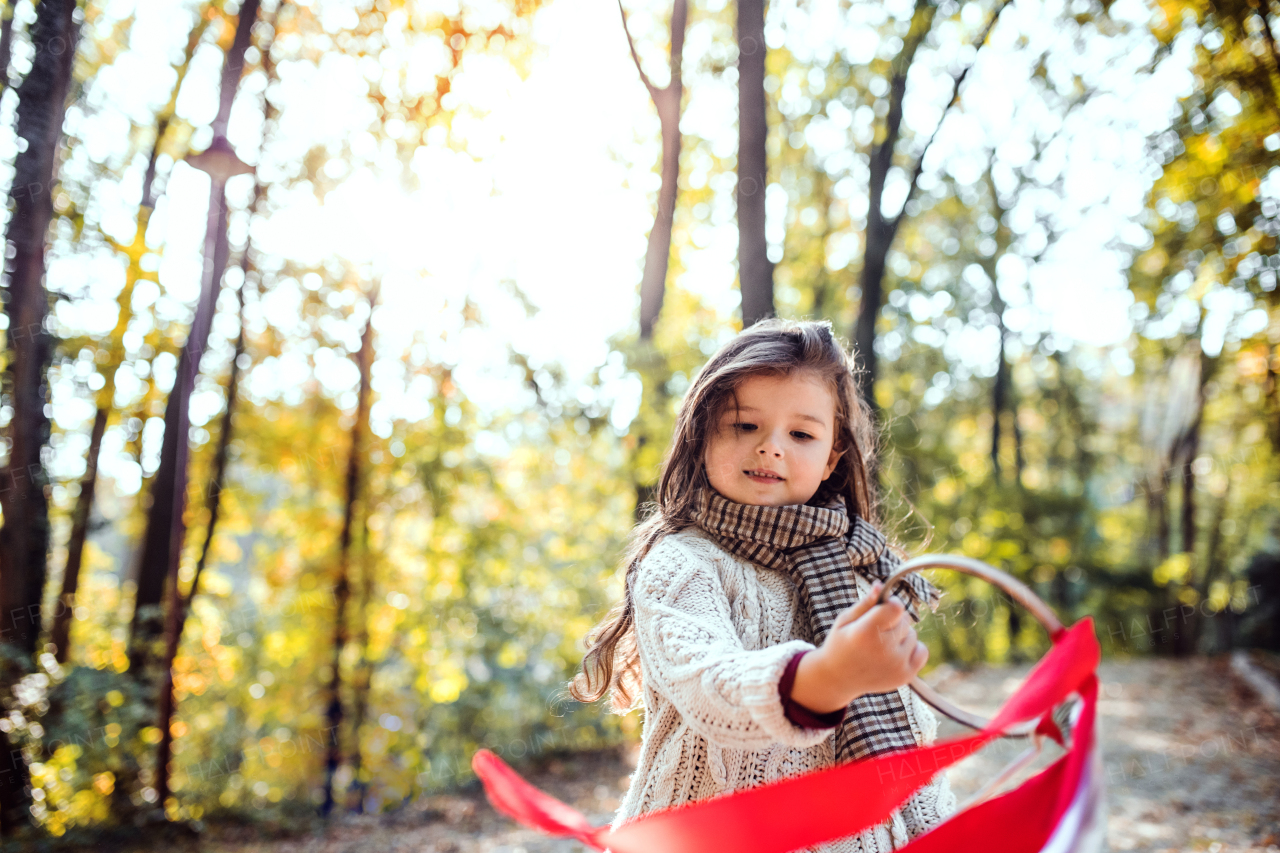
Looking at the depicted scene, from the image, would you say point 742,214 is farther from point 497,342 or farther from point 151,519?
point 151,519

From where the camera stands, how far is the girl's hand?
979mm

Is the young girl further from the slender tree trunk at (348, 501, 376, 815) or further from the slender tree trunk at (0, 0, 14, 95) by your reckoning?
the slender tree trunk at (0, 0, 14, 95)

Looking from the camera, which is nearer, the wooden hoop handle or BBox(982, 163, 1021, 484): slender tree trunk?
the wooden hoop handle

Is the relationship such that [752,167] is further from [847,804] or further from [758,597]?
[847,804]

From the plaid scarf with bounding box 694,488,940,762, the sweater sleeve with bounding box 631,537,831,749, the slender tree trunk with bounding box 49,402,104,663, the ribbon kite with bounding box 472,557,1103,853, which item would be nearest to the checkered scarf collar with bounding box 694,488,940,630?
the plaid scarf with bounding box 694,488,940,762

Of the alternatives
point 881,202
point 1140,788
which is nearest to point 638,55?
point 881,202

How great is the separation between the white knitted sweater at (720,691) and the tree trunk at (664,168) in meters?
4.57

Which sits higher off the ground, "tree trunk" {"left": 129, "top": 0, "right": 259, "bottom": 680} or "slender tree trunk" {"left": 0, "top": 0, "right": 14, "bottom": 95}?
"slender tree trunk" {"left": 0, "top": 0, "right": 14, "bottom": 95}

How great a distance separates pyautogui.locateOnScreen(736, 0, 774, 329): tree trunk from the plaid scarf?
2.48 meters

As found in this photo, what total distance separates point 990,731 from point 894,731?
354mm

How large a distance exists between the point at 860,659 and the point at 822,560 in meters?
0.56

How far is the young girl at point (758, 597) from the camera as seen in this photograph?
1.08 m

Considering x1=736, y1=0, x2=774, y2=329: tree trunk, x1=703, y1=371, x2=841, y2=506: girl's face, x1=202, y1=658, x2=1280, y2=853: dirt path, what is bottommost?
x1=202, y1=658, x2=1280, y2=853: dirt path

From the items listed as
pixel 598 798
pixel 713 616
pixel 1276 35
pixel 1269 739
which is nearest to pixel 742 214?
pixel 713 616
